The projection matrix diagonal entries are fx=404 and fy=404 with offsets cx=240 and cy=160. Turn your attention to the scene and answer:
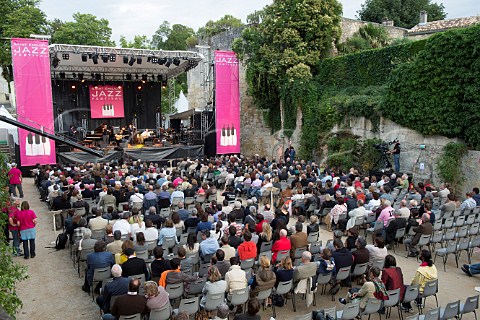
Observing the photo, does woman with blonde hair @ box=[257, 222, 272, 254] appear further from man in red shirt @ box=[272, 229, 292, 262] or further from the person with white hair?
the person with white hair

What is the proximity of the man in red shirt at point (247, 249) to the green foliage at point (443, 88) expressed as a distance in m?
10.2

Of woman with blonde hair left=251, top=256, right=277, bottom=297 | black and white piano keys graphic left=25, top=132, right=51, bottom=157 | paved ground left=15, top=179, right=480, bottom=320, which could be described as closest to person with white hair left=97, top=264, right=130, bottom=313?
paved ground left=15, top=179, right=480, bottom=320

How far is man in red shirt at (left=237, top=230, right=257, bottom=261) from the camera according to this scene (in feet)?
22.3

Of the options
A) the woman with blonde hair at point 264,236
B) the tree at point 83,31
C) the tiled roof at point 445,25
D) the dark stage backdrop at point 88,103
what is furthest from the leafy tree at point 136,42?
the woman with blonde hair at point 264,236

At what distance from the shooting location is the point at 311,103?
1984 centimetres

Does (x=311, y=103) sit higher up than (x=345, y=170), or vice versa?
(x=311, y=103)

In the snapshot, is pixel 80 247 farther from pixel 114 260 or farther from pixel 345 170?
pixel 345 170

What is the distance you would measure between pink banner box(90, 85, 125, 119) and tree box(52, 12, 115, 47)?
14958mm

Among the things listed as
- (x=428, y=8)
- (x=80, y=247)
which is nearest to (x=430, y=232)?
(x=80, y=247)

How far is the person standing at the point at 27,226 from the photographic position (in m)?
8.33

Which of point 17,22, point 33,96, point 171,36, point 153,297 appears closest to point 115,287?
point 153,297

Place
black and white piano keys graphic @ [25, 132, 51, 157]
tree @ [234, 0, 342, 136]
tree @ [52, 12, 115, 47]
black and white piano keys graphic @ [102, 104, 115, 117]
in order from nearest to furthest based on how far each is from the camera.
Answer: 1. black and white piano keys graphic @ [25, 132, 51, 157]
2. tree @ [234, 0, 342, 136]
3. black and white piano keys graphic @ [102, 104, 115, 117]
4. tree @ [52, 12, 115, 47]

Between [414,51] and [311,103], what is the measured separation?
5516mm

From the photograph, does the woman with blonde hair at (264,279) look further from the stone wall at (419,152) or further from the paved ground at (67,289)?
the stone wall at (419,152)
